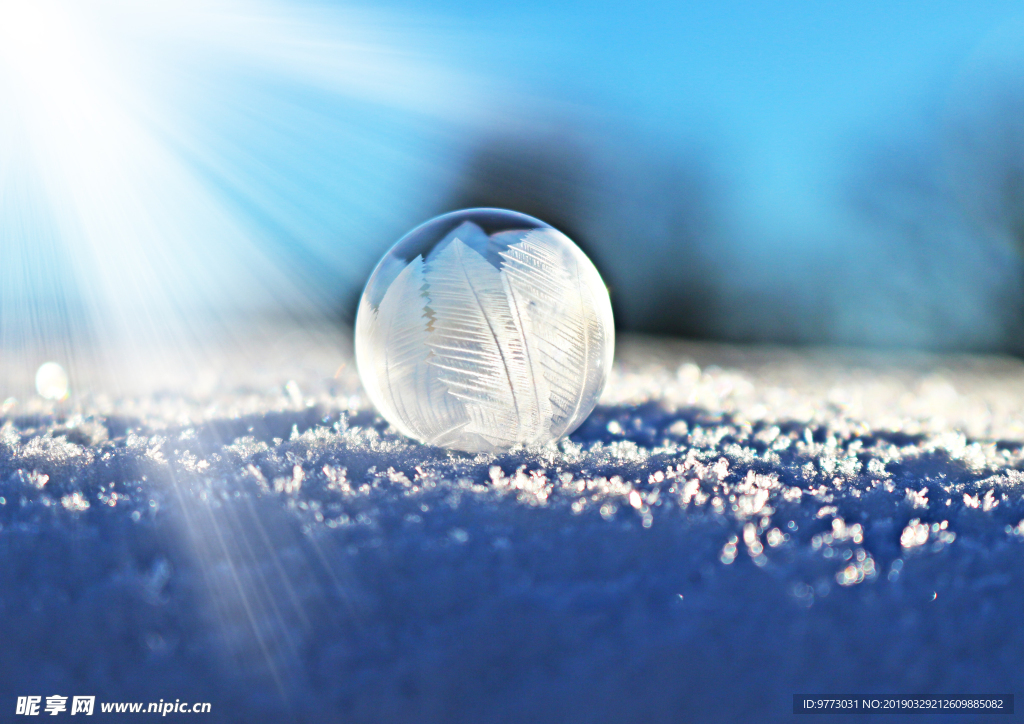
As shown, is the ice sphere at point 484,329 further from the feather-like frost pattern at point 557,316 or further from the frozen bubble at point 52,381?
the frozen bubble at point 52,381

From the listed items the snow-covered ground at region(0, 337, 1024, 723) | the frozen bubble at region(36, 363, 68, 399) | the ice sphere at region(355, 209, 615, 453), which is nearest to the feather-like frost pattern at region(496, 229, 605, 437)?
the ice sphere at region(355, 209, 615, 453)

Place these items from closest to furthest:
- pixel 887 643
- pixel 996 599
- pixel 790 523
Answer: pixel 887 643
pixel 996 599
pixel 790 523

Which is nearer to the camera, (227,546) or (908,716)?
(908,716)

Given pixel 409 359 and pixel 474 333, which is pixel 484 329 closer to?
pixel 474 333

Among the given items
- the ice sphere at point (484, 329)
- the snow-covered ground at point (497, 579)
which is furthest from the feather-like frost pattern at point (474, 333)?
the snow-covered ground at point (497, 579)

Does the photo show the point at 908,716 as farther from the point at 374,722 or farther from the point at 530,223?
the point at 530,223

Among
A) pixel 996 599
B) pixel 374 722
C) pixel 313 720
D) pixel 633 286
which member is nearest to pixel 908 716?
pixel 996 599
